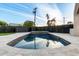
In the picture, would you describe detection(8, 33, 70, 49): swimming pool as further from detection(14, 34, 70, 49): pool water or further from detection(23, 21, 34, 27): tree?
detection(23, 21, 34, 27): tree

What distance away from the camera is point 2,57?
3197mm

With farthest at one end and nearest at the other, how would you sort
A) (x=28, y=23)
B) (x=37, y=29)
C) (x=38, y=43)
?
1. (x=28, y=23)
2. (x=37, y=29)
3. (x=38, y=43)

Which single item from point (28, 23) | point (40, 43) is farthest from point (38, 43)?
point (28, 23)

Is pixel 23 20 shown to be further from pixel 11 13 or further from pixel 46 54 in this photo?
pixel 46 54

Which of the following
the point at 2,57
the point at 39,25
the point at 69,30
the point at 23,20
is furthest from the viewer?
the point at 69,30

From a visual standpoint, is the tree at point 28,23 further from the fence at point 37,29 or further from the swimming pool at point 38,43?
the swimming pool at point 38,43

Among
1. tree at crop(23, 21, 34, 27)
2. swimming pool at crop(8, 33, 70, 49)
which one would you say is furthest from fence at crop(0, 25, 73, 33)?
swimming pool at crop(8, 33, 70, 49)

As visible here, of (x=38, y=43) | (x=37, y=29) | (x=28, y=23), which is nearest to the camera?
(x=38, y=43)

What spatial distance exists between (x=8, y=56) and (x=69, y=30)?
5.31m

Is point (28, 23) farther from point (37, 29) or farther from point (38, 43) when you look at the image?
point (38, 43)

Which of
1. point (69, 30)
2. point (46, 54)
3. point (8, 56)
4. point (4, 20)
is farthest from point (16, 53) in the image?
point (69, 30)

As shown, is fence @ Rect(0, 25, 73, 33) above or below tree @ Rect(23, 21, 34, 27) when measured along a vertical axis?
below

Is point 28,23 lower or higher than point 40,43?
higher

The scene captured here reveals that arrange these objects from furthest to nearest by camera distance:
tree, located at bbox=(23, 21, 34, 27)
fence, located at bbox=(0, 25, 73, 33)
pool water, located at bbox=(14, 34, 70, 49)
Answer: fence, located at bbox=(0, 25, 73, 33), tree, located at bbox=(23, 21, 34, 27), pool water, located at bbox=(14, 34, 70, 49)
